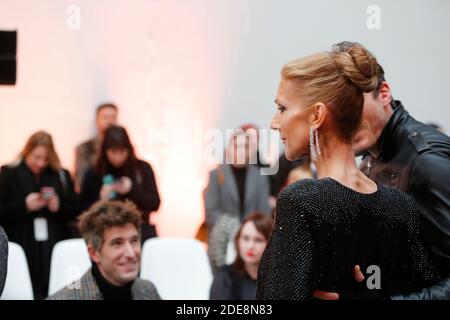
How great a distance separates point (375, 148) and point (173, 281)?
169 cm

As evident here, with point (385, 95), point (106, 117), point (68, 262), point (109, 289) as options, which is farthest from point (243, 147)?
point (385, 95)

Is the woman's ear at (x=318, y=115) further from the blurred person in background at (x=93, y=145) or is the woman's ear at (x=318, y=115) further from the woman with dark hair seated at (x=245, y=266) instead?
the blurred person in background at (x=93, y=145)

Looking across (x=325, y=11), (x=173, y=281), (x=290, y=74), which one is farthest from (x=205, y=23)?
(x=290, y=74)

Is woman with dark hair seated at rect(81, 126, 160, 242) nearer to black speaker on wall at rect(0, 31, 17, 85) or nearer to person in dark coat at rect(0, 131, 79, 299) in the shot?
person in dark coat at rect(0, 131, 79, 299)

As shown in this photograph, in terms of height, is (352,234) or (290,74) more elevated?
(290,74)

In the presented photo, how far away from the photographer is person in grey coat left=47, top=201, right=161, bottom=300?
2607 mm

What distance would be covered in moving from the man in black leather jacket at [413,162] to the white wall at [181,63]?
52 centimetres

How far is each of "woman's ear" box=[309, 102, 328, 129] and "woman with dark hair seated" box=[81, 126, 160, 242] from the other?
2.05m

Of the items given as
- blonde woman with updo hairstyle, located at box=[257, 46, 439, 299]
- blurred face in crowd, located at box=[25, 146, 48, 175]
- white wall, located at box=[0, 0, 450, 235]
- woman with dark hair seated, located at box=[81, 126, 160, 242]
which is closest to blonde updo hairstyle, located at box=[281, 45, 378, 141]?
blonde woman with updo hairstyle, located at box=[257, 46, 439, 299]

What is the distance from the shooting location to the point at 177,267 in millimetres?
3283

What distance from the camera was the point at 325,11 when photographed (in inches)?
89.3

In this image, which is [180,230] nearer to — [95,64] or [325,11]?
[95,64]

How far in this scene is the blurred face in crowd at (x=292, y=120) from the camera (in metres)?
1.41

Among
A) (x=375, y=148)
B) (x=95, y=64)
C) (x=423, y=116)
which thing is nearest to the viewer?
(x=375, y=148)
